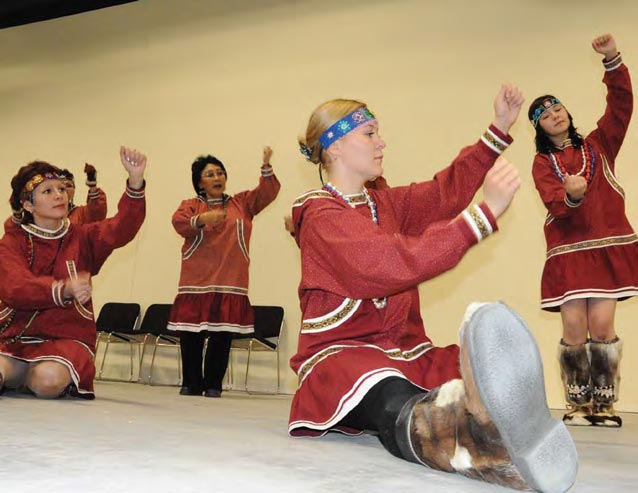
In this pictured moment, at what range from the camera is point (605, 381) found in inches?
138

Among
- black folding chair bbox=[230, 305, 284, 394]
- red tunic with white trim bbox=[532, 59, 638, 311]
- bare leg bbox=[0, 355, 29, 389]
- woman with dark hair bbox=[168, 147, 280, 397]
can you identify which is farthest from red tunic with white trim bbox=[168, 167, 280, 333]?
red tunic with white trim bbox=[532, 59, 638, 311]

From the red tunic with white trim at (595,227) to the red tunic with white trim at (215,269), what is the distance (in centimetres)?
216

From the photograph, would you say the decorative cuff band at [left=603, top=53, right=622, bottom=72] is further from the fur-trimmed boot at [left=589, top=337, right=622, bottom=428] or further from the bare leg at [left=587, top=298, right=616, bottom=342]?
the fur-trimmed boot at [left=589, top=337, right=622, bottom=428]

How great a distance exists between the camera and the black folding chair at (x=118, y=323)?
268 inches

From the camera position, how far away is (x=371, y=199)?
246 centimetres


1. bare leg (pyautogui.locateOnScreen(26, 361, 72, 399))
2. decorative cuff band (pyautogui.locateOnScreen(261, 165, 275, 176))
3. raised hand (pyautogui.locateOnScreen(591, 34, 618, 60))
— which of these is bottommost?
bare leg (pyautogui.locateOnScreen(26, 361, 72, 399))

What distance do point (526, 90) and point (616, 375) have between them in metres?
3.00

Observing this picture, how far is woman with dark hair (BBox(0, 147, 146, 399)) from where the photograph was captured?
3.62m

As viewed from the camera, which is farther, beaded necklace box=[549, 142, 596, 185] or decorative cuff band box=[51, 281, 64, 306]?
beaded necklace box=[549, 142, 596, 185]

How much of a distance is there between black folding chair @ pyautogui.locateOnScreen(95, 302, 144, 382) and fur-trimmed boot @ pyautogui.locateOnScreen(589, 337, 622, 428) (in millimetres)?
4229

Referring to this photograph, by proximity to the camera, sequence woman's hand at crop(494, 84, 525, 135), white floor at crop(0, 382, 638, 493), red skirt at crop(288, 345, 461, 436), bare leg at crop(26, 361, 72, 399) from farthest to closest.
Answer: bare leg at crop(26, 361, 72, 399)
woman's hand at crop(494, 84, 525, 135)
red skirt at crop(288, 345, 461, 436)
white floor at crop(0, 382, 638, 493)

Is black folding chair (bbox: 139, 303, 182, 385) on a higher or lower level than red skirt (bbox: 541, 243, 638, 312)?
lower

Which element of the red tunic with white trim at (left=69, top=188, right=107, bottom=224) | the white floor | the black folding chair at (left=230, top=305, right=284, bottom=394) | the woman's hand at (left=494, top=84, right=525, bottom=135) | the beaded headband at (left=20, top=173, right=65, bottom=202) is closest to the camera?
the white floor

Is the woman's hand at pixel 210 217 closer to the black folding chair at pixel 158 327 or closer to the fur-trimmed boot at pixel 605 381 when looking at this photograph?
the black folding chair at pixel 158 327
